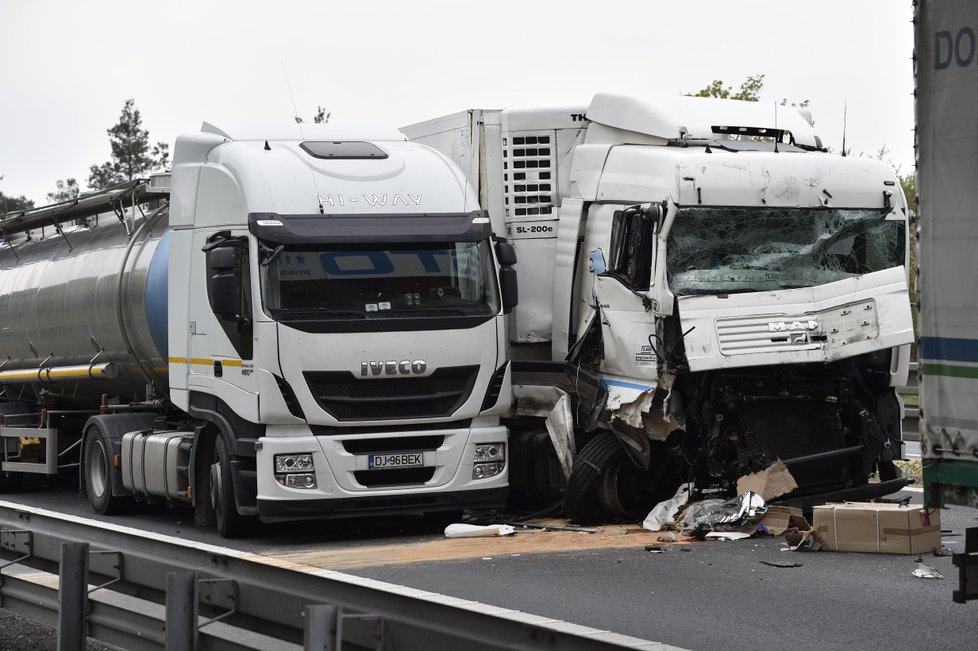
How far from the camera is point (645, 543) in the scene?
12336 millimetres

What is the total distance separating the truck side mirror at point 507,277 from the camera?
13.5 m

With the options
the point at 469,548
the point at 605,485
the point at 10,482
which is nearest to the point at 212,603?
the point at 469,548

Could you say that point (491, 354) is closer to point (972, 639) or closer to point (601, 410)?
point (601, 410)

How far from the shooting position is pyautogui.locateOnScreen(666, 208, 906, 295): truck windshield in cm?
1303

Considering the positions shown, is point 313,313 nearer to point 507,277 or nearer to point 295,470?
point 295,470

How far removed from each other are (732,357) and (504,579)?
3.08 meters

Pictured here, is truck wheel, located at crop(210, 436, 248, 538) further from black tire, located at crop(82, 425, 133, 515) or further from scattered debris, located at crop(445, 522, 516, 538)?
black tire, located at crop(82, 425, 133, 515)

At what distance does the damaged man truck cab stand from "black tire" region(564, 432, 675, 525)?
0.04 feet

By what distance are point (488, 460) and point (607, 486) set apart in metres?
1.09

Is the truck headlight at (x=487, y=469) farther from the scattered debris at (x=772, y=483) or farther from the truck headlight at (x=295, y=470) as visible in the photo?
the scattered debris at (x=772, y=483)


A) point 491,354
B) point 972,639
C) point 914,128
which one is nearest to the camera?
point 914,128

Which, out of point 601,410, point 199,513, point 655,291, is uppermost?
point 655,291

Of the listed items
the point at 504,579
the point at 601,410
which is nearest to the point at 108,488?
the point at 601,410

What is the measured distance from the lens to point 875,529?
11547mm
